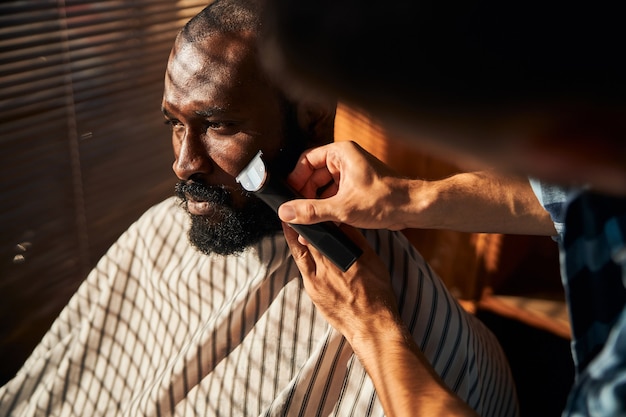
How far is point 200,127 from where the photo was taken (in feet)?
4.97

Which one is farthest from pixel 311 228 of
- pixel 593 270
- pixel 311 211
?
pixel 593 270

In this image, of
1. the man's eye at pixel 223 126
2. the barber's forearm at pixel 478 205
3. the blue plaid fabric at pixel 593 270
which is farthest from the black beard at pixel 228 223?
the blue plaid fabric at pixel 593 270

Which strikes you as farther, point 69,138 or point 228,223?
point 69,138

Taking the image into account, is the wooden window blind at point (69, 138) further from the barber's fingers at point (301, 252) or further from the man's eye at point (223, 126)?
the barber's fingers at point (301, 252)

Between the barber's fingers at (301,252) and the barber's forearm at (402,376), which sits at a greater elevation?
the barber's fingers at (301,252)

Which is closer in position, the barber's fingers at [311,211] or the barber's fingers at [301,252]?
the barber's fingers at [311,211]

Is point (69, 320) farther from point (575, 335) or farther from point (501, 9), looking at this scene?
point (501, 9)

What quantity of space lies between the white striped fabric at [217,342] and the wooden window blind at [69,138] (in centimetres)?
58

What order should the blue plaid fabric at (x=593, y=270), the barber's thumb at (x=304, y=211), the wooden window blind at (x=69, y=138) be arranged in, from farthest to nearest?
1. the wooden window blind at (x=69, y=138)
2. the barber's thumb at (x=304, y=211)
3. the blue plaid fabric at (x=593, y=270)

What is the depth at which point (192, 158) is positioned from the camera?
4.95 ft

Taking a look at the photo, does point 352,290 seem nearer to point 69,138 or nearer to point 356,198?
point 356,198

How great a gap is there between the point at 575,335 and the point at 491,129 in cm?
70

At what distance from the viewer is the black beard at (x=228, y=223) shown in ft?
5.13

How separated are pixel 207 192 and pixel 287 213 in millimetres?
325
